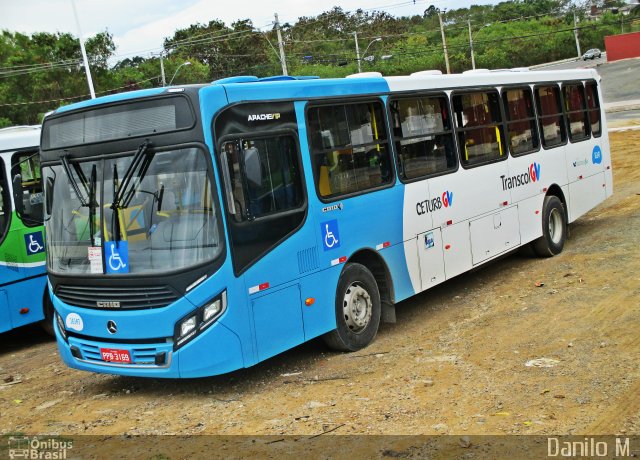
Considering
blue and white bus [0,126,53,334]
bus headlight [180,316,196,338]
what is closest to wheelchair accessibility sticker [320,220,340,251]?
bus headlight [180,316,196,338]

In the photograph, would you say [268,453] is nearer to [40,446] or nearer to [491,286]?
[40,446]

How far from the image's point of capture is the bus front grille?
265 inches

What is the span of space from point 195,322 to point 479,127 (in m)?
5.88

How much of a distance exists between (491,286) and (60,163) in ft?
21.1

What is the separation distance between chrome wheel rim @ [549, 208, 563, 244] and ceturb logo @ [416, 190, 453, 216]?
3540 mm

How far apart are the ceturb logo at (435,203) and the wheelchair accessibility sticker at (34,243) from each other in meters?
5.10

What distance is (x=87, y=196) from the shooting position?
7148mm

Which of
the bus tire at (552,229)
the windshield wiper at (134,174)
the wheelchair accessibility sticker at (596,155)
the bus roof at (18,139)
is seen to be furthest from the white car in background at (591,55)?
the windshield wiper at (134,174)

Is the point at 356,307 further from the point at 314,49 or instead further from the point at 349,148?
the point at 314,49

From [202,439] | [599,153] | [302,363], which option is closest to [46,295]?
[302,363]

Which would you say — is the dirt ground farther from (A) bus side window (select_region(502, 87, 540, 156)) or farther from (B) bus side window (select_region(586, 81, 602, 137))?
(B) bus side window (select_region(586, 81, 602, 137))

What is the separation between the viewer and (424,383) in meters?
7.00

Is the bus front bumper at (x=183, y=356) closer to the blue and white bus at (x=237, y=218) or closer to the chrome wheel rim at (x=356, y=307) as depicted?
the blue and white bus at (x=237, y=218)

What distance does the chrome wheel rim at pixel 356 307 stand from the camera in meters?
8.30
